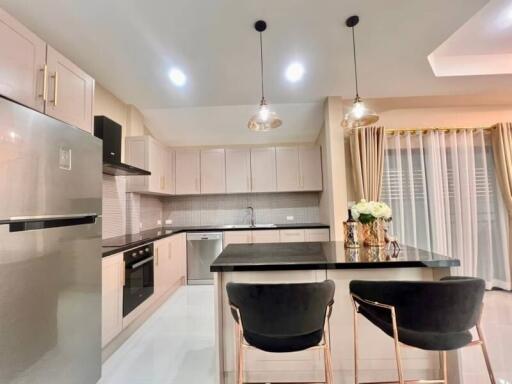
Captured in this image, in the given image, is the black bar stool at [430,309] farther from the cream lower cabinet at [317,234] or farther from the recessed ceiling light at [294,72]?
the cream lower cabinet at [317,234]

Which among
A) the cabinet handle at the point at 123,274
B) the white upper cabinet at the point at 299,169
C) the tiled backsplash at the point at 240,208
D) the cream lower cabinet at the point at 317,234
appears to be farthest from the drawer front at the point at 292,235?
the cabinet handle at the point at 123,274

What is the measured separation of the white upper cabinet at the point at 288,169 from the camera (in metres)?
4.58

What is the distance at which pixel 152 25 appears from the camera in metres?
2.40

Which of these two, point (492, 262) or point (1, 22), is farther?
point (492, 262)

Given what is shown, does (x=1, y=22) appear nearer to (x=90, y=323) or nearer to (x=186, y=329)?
(x=90, y=323)

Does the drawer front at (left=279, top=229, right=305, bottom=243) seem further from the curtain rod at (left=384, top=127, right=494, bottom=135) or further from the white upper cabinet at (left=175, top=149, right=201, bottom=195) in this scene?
the curtain rod at (left=384, top=127, right=494, bottom=135)

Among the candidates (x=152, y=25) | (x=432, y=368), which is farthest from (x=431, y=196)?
(x=152, y=25)

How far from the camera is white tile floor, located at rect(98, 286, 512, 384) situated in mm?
1932

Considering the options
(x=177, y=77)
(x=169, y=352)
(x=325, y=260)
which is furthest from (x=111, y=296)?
(x=177, y=77)

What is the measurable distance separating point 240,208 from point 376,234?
3.14 m

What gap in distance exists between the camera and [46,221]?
1372 millimetres

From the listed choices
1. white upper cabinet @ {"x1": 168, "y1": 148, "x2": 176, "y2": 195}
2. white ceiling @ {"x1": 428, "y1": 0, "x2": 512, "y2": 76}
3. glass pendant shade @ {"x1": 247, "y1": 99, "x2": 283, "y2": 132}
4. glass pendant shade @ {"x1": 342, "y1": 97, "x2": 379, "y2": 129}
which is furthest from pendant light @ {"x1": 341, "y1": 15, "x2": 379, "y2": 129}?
white upper cabinet @ {"x1": 168, "y1": 148, "x2": 176, "y2": 195}

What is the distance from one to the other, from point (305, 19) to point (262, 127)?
1.10m

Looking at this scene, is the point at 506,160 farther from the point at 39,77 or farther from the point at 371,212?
the point at 39,77
